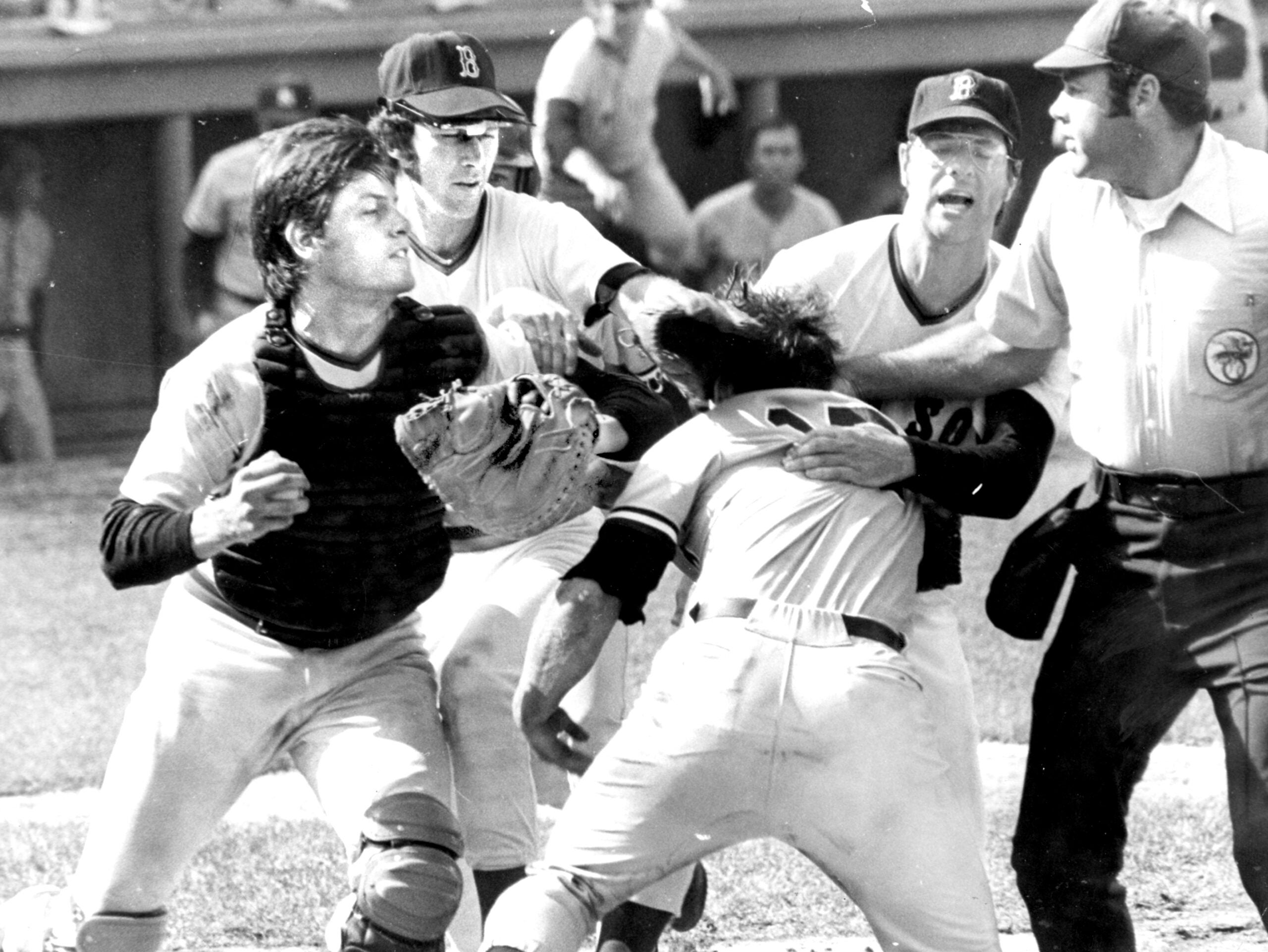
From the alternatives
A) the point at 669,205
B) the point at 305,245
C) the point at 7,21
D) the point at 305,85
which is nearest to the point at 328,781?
the point at 305,245

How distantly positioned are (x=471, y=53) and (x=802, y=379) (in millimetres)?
1274

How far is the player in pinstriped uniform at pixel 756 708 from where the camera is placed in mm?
3371

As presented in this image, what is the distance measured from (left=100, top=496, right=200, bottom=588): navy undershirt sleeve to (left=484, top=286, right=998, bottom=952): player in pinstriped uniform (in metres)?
0.62

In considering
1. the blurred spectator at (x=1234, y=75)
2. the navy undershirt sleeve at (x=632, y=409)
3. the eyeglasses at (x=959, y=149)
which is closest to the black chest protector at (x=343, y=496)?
the navy undershirt sleeve at (x=632, y=409)

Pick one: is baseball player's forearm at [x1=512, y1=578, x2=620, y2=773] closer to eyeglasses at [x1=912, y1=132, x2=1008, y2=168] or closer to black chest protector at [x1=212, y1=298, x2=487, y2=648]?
black chest protector at [x1=212, y1=298, x2=487, y2=648]

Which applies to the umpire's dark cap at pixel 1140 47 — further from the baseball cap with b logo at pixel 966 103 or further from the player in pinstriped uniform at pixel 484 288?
the player in pinstriped uniform at pixel 484 288

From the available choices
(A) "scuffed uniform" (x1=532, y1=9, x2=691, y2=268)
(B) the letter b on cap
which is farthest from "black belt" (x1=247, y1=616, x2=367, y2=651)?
(A) "scuffed uniform" (x1=532, y1=9, x2=691, y2=268)

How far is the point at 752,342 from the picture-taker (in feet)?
12.4

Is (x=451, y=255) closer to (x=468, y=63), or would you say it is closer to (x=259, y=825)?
(x=468, y=63)

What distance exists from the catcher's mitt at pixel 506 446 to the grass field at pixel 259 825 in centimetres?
134

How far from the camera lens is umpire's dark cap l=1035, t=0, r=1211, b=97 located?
405 centimetres

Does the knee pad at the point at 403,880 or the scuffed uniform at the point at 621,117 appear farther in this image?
the scuffed uniform at the point at 621,117

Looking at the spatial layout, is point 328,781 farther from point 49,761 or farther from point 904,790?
point 49,761

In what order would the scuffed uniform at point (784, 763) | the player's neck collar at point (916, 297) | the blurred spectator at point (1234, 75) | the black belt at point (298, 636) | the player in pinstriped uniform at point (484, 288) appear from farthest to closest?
1. the blurred spectator at point (1234, 75)
2. the player's neck collar at point (916, 297)
3. the player in pinstriped uniform at point (484, 288)
4. the black belt at point (298, 636)
5. the scuffed uniform at point (784, 763)
